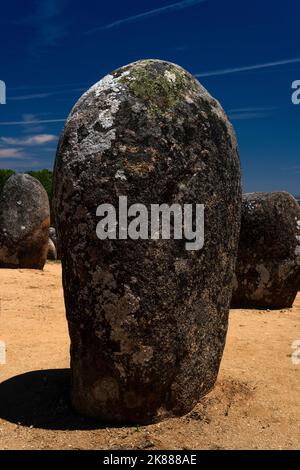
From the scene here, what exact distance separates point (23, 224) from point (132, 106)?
1123 centimetres

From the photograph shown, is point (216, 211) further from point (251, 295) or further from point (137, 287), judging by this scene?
point (251, 295)

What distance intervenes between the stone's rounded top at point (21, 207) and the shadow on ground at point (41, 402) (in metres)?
9.65

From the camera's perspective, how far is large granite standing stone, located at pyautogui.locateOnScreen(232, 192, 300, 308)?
1021 cm

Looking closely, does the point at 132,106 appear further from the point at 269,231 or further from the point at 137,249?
the point at 269,231

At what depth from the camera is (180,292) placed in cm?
442

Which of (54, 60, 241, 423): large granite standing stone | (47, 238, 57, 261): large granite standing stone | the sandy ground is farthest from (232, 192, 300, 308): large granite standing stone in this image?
(47, 238, 57, 261): large granite standing stone

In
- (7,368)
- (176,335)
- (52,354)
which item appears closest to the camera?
(176,335)

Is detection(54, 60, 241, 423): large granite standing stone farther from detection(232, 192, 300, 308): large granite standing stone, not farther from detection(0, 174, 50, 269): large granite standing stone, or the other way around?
detection(0, 174, 50, 269): large granite standing stone

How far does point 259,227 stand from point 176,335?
6136mm

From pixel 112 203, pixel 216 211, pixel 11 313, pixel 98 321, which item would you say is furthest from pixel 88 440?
pixel 11 313

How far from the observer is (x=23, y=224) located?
49.4 feet

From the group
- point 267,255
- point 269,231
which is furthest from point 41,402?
point 269,231

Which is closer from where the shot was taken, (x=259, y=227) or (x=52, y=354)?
(x=52, y=354)

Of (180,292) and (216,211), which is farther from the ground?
(216,211)
